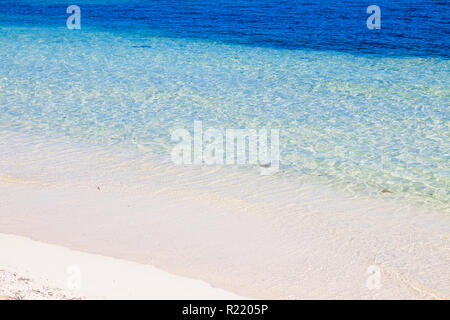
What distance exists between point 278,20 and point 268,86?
8.25 metres

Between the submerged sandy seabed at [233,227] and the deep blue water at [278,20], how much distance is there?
8263 mm

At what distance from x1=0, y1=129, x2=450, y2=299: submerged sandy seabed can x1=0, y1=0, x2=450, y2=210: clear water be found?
22.6 inches

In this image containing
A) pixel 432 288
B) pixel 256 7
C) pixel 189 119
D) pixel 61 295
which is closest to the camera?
pixel 61 295

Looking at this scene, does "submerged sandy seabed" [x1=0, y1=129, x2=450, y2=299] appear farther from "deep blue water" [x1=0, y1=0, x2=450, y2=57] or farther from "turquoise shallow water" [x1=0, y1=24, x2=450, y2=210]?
"deep blue water" [x1=0, y1=0, x2=450, y2=57]

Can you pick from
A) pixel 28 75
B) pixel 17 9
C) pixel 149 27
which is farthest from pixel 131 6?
pixel 28 75

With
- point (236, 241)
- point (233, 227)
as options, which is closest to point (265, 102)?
point (233, 227)

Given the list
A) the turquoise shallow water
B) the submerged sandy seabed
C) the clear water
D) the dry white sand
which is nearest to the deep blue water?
the clear water

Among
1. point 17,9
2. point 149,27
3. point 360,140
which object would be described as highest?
point 17,9

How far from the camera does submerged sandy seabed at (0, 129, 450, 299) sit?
11.5 feet

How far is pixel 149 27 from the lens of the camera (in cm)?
1623

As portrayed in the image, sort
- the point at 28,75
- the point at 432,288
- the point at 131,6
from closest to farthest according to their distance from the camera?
the point at 432,288
the point at 28,75
the point at 131,6
